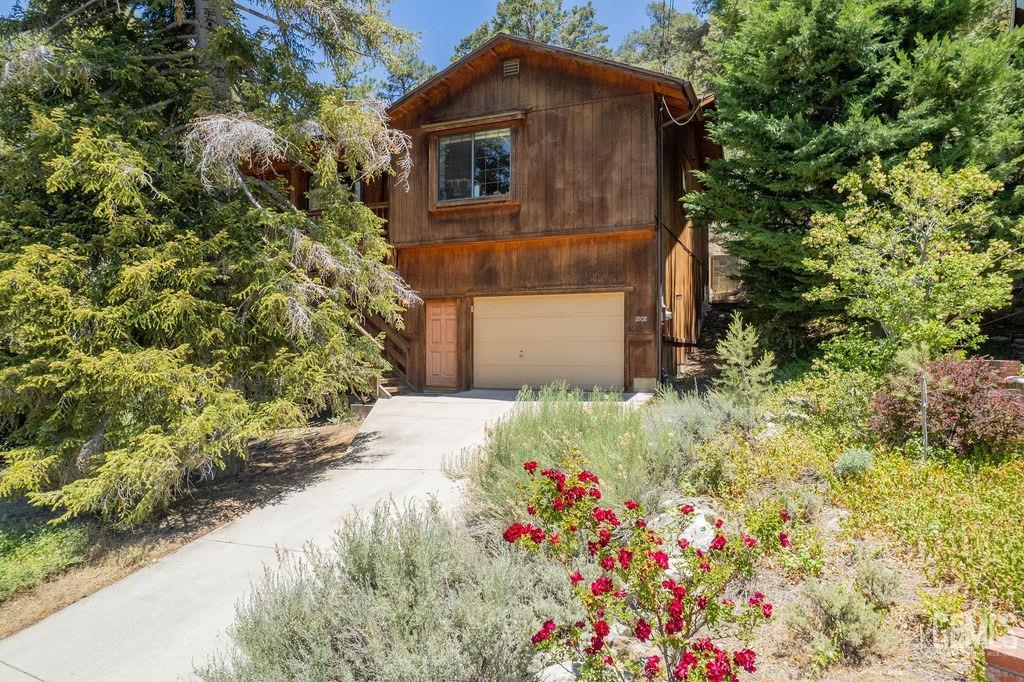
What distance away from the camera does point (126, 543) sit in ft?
18.6

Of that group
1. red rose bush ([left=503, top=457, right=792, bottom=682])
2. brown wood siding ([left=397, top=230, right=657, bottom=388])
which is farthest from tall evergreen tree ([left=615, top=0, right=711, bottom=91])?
red rose bush ([left=503, top=457, right=792, bottom=682])

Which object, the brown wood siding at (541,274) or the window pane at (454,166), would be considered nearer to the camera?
the brown wood siding at (541,274)

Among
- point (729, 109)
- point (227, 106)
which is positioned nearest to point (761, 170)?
point (729, 109)

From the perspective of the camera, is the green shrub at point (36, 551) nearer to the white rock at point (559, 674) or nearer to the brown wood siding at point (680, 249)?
the white rock at point (559, 674)

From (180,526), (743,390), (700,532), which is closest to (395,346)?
(180,526)

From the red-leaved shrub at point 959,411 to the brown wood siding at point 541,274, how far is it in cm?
520

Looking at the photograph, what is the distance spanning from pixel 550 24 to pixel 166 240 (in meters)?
26.4

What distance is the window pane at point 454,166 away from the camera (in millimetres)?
12023

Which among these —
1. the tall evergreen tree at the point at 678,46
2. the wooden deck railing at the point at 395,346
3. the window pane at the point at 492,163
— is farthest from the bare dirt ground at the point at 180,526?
the tall evergreen tree at the point at 678,46

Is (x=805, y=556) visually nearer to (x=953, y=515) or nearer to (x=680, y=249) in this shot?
(x=953, y=515)

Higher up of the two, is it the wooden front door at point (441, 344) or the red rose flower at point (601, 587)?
the wooden front door at point (441, 344)

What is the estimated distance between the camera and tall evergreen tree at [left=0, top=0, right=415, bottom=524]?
17.9ft

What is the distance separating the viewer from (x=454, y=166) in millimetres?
12180

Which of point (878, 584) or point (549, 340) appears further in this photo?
point (549, 340)
